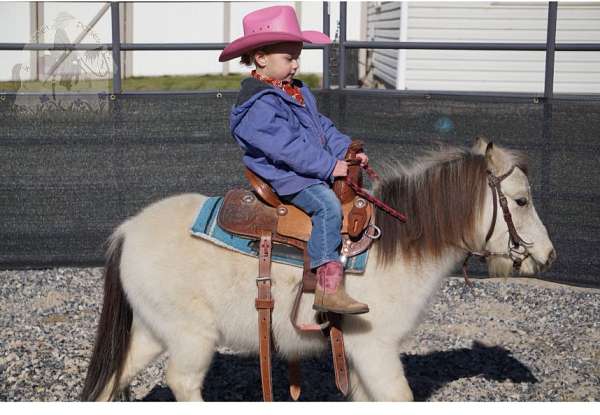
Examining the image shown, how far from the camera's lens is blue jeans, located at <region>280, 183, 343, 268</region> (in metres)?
3.52

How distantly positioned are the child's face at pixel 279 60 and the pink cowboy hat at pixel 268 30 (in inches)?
2.4

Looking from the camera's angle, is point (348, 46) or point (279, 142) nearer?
point (279, 142)

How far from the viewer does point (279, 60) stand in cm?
366

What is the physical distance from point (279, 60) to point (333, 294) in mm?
1073

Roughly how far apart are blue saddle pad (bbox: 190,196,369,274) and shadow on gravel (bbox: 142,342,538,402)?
1319 mm

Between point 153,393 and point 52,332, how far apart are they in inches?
54.0

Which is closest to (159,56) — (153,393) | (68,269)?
(68,269)

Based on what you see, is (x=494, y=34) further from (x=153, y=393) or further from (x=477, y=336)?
(x=153, y=393)

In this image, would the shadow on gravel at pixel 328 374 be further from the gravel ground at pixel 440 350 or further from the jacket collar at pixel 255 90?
the jacket collar at pixel 255 90

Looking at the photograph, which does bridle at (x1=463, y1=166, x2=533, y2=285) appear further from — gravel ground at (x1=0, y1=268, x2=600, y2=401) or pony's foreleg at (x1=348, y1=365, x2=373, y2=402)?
gravel ground at (x1=0, y1=268, x2=600, y2=401)

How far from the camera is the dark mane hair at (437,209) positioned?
3.68 metres

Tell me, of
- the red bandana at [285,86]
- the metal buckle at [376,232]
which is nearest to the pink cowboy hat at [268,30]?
the red bandana at [285,86]

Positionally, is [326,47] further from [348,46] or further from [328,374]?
[328,374]

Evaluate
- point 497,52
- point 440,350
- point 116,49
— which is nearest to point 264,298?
point 440,350
